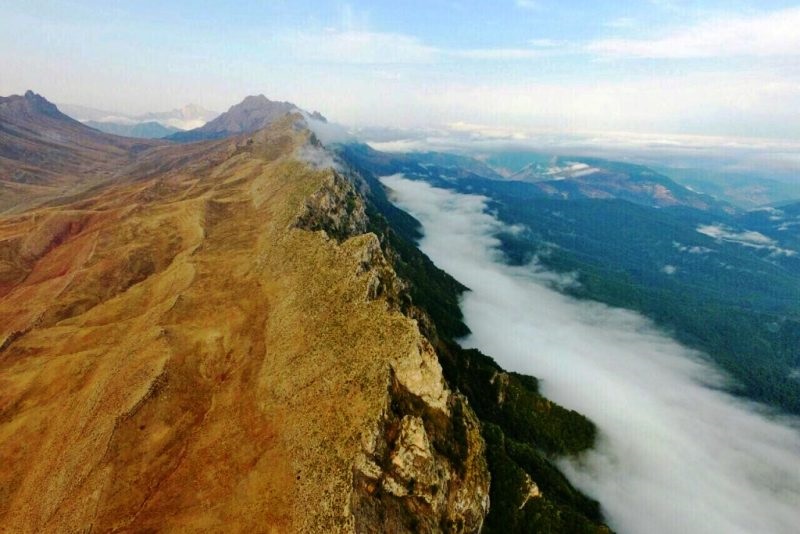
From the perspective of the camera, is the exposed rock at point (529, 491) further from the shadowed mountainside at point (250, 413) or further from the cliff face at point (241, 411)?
the cliff face at point (241, 411)

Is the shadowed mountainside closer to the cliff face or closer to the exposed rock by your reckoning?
the cliff face

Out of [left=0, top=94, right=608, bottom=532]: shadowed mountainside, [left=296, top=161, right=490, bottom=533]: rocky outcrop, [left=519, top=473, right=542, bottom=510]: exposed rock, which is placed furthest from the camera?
[left=519, top=473, right=542, bottom=510]: exposed rock

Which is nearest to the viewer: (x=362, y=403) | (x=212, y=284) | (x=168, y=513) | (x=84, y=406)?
(x=168, y=513)

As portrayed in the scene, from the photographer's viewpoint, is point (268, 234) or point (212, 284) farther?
point (268, 234)

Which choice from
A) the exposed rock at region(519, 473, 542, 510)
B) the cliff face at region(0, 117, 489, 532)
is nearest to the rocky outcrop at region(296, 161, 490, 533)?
the cliff face at region(0, 117, 489, 532)

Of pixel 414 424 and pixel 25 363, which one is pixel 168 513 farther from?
pixel 25 363

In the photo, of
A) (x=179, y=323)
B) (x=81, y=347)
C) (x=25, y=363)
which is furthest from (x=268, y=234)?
(x=25, y=363)

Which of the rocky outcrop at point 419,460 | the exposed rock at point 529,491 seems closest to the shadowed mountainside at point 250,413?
the rocky outcrop at point 419,460

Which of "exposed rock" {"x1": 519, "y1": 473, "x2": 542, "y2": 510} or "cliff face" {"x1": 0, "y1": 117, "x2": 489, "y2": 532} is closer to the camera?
"cliff face" {"x1": 0, "y1": 117, "x2": 489, "y2": 532}

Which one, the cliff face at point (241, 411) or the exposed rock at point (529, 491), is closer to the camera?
the cliff face at point (241, 411)
